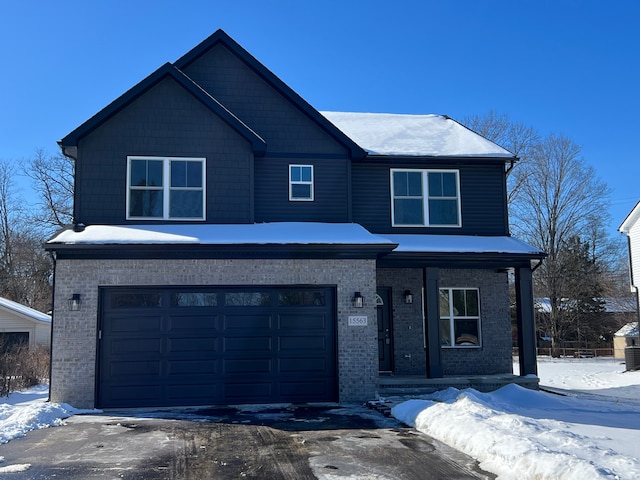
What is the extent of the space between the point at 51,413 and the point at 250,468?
17.8ft

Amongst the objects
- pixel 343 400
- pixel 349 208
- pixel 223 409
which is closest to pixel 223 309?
pixel 223 409

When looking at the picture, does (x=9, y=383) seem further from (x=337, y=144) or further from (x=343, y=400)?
(x=337, y=144)

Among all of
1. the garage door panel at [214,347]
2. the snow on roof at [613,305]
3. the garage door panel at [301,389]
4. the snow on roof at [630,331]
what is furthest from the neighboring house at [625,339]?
the garage door panel at [214,347]

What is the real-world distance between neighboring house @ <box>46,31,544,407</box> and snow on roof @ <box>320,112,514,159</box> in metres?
0.10

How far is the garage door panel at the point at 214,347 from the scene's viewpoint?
1244 cm

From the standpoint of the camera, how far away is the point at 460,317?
16.2m

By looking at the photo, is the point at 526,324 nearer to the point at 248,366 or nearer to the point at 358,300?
the point at 358,300

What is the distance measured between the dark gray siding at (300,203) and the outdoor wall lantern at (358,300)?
2325 mm

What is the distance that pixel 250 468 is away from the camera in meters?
7.31

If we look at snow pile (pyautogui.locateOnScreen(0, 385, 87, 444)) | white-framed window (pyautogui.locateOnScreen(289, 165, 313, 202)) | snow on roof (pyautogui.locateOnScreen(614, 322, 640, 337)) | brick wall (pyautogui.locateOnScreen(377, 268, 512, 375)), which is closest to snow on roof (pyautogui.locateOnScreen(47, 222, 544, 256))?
white-framed window (pyautogui.locateOnScreen(289, 165, 313, 202))

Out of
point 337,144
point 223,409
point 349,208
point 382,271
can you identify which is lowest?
point 223,409

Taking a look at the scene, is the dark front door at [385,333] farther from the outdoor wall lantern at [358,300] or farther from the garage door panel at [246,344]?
the garage door panel at [246,344]

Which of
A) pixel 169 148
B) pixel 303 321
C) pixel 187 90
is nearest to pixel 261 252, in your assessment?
pixel 303 321

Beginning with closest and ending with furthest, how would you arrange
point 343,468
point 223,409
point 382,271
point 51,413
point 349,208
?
point 343,468
point 51,413
point 223,409
point 349,208
point 382,271
